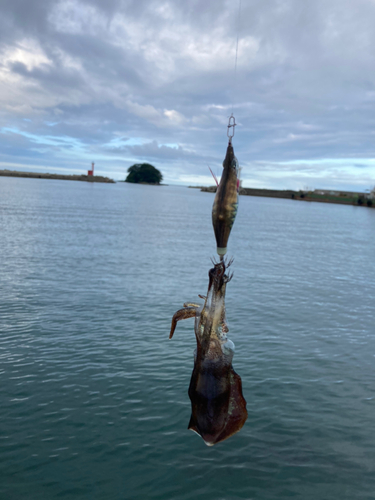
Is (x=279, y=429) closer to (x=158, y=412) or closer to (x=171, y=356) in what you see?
(x=158, y=412)

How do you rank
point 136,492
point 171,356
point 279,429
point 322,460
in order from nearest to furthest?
1. point 136,492
2. point 322,460
3. point 279,429
4. point 171,356

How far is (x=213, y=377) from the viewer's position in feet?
19.9

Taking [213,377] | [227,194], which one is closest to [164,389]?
[213,377]

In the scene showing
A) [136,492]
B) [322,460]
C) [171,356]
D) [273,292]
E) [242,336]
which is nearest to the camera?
[136,492]

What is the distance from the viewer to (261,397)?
1552cm

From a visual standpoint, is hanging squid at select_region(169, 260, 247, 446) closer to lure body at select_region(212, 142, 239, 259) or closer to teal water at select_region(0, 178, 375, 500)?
lure body at select_region(212, 142, 239, 259)

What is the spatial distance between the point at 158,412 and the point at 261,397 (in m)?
4.05

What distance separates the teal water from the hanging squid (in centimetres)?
553

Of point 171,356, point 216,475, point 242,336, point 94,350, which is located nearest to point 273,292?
point 242,336

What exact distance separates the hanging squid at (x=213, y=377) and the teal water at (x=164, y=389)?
553cm

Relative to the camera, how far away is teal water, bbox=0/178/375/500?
11055mm

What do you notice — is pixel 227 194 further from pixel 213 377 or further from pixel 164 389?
pixel 164 389

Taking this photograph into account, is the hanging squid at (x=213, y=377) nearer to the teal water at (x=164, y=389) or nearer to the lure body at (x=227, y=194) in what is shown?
the lure body at (x=227, y=194)

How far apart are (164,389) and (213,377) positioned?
10.4 metres
